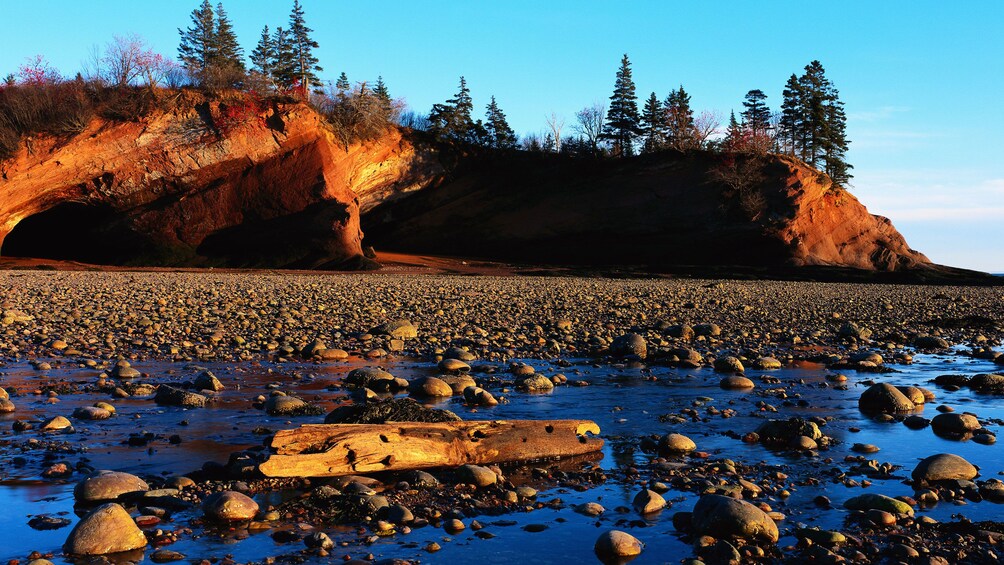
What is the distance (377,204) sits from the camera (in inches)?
2061

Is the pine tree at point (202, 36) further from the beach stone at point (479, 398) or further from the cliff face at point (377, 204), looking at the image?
the beach stone at point (479, 398)

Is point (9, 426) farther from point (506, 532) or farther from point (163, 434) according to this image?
point (506, 532)

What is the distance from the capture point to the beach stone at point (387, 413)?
5973mm

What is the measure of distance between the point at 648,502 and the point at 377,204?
48753 mm

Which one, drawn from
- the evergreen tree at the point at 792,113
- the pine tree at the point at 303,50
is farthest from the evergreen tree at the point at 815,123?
the pine tree at the point at 303,50

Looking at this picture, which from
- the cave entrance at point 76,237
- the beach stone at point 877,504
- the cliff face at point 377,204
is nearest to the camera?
the beach stone at point 877,504

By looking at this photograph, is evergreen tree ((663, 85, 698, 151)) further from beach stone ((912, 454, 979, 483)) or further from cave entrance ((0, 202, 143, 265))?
beach stone ((912, 454, 979, 483))

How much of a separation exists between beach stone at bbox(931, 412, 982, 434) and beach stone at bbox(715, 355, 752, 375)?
137 inches

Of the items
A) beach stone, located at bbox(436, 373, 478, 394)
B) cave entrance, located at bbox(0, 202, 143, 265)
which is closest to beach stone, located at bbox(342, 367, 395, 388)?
beach stone, located at bbox(436, 373, 478, 394)

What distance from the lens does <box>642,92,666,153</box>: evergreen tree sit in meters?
57.0

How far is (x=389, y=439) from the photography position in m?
5.45

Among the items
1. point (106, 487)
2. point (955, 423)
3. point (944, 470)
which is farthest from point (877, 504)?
point (106, 487)

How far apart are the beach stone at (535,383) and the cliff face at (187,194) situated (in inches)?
1150

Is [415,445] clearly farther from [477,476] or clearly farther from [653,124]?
[653,124]
